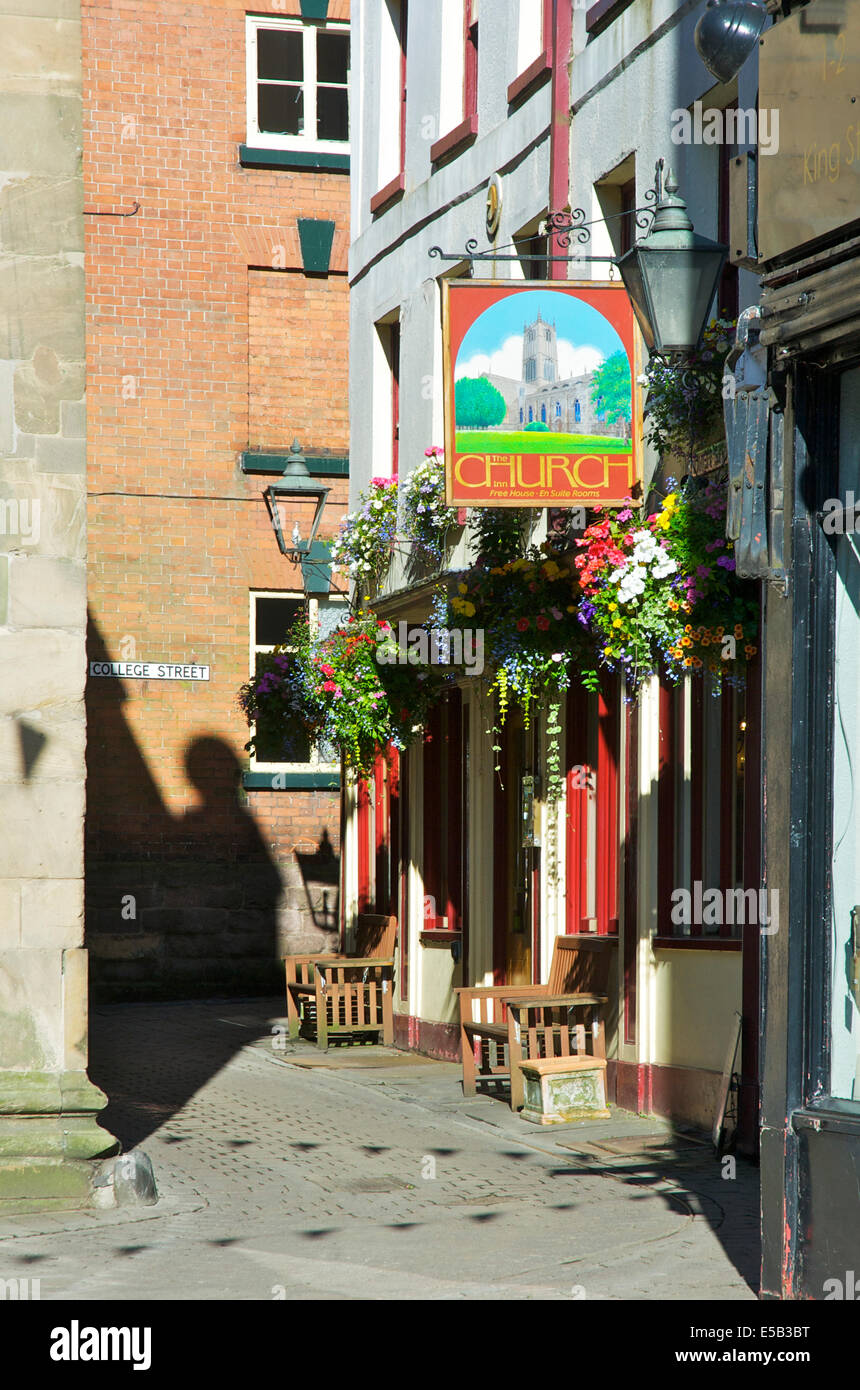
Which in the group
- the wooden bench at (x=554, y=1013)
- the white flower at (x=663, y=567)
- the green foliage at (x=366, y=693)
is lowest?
the wooden bench at (x=554, y=1013)

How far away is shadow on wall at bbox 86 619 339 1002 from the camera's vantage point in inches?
754

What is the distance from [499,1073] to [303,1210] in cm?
398

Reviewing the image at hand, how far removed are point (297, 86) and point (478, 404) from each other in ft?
38.4

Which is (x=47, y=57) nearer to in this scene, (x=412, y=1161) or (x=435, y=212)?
(x=412, y=1161)

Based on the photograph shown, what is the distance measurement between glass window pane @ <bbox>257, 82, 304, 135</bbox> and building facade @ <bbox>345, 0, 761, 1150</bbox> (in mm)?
3484

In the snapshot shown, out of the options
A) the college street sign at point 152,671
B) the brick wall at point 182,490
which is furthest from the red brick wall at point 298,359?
the college street sign at point 152,671

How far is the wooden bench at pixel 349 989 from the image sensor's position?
1481 cm

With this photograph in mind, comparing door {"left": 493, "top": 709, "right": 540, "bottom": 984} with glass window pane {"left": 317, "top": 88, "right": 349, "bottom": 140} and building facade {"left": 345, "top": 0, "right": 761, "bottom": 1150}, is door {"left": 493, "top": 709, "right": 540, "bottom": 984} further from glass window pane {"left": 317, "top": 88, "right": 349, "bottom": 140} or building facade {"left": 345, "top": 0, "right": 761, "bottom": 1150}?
glass window pane {"left": 317, "top": 88, "right": 349, "bottom": 140}

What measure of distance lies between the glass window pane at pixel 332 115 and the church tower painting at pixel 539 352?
1130 centimetres

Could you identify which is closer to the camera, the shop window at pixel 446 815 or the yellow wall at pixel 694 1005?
the yellow wall at pixel 694 1005

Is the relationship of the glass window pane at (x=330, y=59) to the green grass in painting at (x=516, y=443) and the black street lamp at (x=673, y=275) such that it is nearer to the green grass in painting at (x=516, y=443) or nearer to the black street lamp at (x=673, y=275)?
the green grass in painting at (x=516, y=443)

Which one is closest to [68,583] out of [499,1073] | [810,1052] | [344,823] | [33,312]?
[33,312]

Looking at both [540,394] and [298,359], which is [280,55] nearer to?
[298,359]

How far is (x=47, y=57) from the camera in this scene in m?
8.23
